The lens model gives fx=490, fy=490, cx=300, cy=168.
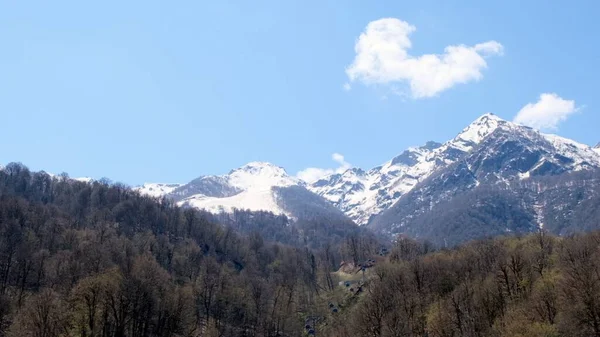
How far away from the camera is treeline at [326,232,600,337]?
7203 cm

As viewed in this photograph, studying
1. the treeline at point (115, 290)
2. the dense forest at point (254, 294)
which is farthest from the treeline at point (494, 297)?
the treeline at point (115, 290)

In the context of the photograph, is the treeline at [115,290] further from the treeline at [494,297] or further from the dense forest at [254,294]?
the treeline at [494,297]

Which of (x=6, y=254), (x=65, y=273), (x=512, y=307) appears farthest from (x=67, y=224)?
(x=512, y=307)

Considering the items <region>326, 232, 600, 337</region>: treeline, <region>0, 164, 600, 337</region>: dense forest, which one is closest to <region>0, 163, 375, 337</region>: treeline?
<region>0, 164, 600, 337</region>: dense forest

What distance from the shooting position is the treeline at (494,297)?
236 ft

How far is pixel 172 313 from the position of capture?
102062 mm

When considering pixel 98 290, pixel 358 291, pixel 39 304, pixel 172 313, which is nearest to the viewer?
pixel 39 304

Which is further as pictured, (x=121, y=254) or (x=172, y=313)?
(x=121, y=254)

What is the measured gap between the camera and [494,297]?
94.4 m

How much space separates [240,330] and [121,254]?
134 feet

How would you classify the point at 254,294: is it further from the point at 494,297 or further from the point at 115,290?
the point at 494,297

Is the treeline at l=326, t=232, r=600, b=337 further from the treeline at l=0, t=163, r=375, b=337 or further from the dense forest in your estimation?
the treeline at l=0, t=163, r=375, b=337

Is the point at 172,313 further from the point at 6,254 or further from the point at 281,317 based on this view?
the point at 6,254

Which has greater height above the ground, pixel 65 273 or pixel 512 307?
pixel 65 273
